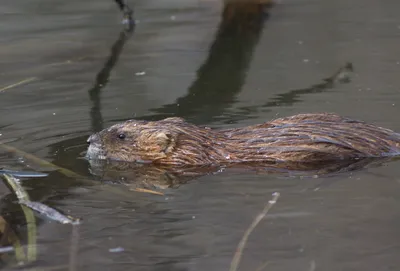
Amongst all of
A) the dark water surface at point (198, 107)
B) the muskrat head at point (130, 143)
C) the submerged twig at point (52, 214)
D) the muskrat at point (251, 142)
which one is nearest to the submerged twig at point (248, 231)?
the dark water surface at point (198, 107)

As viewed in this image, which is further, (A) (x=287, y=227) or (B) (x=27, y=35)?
(B) (x=27, y=35)

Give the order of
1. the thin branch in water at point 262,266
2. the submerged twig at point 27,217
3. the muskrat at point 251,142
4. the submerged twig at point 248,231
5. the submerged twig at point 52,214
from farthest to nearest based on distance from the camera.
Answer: the muskrat at point 251,142
the submerged twig at point 52,214
the submerged twig at point 27,217
the submerged twig at point 248,231
the thin branch in water at point 262,266

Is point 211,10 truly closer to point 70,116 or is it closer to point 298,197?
point 70,116

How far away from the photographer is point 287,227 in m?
4.28

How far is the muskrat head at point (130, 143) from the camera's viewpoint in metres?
5.62

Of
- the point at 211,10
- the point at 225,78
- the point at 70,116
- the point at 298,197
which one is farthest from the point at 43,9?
the point at 298,197

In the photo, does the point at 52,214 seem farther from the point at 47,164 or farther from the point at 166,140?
the point at 166,140

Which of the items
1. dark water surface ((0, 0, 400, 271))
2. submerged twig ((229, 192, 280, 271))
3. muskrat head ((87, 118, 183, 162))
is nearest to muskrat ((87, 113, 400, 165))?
muskrat head ((87, 118, 183, 162))

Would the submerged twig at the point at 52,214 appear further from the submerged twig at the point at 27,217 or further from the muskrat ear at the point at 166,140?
the muskrat ear at the point at 166,140

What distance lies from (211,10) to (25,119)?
18.6 feet

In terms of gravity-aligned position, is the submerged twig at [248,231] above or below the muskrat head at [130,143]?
below

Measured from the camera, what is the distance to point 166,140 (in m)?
5.54

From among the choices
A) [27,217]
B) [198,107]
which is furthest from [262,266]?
[198,107]

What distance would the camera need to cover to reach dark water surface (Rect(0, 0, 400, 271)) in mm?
4082
